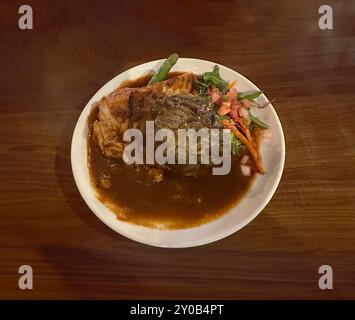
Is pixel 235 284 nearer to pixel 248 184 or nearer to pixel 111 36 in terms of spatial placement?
pixel 248 184

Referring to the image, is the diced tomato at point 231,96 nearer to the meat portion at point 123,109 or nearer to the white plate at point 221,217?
the white plate at point 221,217

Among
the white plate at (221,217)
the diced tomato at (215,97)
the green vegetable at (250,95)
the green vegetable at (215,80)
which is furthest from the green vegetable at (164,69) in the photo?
the green vegetable at (250,95)

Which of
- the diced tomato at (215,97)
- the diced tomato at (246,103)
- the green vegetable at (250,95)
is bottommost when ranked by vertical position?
the diced tomato at (246,103)

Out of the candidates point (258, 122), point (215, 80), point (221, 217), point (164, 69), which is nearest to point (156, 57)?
point (164, 69)

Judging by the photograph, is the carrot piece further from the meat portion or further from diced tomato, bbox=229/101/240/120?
the meat portion

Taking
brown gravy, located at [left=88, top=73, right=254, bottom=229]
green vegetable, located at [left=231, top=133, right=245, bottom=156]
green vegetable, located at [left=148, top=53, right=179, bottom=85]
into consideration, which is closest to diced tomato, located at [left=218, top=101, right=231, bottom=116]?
green vegetable, located at [left=231, top=133, right=245, bottom=156]

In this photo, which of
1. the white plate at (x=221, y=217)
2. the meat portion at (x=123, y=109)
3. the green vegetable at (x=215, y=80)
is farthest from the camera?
the green vegetable at (x=215, y=80)

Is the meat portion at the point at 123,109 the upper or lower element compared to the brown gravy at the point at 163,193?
upper

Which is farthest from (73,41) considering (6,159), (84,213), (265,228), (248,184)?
(265,228)
